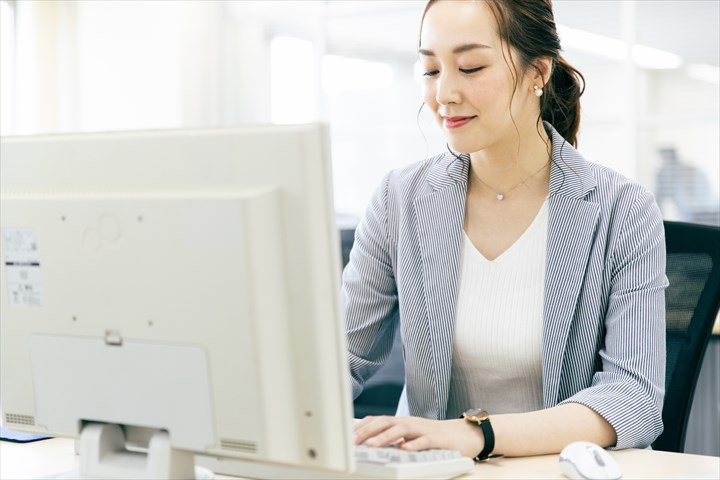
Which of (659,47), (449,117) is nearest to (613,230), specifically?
(449,117)

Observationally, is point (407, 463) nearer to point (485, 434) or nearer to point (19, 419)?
point (485, 434)

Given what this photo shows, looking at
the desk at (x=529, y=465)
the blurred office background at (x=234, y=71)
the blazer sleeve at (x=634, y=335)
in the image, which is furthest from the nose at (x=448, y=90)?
the blurred office background at (x=234, y=71)

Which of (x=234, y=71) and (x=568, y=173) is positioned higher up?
(x=234, y=71)

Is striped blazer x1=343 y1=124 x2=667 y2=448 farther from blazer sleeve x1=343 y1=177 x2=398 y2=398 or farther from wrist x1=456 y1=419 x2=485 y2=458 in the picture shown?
wrist x1=456 y1=419 x2=485 y2=458

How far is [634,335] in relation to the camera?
1452 mm

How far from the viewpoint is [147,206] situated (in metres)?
0.97

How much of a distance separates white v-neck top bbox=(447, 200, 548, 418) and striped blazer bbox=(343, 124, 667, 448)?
0.03 meters

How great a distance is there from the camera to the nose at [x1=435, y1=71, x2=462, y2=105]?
1572 millimetres

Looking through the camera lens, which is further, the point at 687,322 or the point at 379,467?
the point at 687,322

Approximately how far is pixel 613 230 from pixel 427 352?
386 millimetres

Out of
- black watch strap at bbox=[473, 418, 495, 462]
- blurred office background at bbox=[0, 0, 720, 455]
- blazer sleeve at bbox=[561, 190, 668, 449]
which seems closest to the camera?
black watch strap at bbox=[473, 418, 495, 462]

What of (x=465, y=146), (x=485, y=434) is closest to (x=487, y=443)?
(x=485, y=434)

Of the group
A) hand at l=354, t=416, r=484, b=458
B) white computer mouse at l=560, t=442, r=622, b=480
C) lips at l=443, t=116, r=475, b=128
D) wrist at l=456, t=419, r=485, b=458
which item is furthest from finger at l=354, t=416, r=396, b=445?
lips at l=443, t=116, r=475, b=128

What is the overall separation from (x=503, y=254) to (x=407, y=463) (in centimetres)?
62
